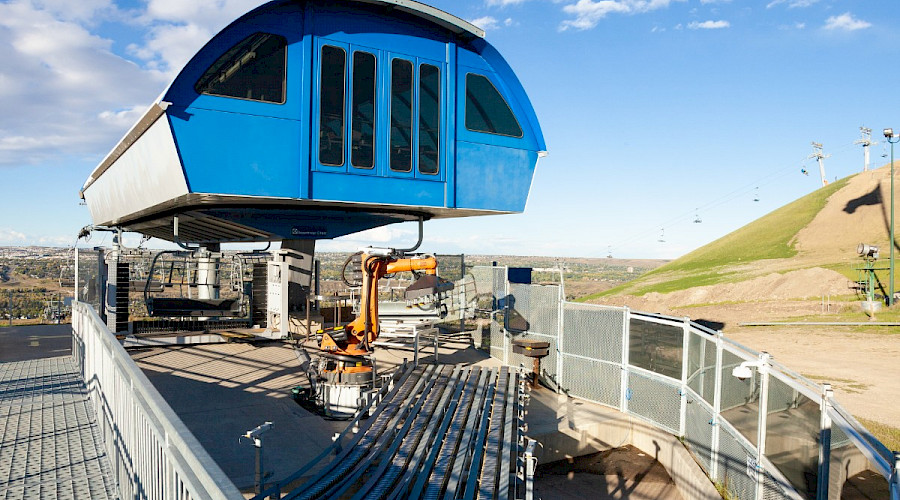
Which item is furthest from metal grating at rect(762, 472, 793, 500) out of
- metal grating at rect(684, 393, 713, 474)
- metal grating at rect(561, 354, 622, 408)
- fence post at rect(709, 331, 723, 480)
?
metal grating at rect(561, 354, 622, 408)

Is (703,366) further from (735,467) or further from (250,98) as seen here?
(250,98)

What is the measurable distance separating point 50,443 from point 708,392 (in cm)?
786

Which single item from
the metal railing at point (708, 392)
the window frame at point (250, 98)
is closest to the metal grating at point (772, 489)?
the metal railing at point (708, 392)

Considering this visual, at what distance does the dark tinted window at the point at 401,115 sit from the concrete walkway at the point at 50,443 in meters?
5.31

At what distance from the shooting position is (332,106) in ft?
28.8

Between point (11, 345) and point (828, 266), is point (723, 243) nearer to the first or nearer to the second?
point (828, 266)

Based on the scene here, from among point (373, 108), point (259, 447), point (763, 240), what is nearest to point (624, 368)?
point (373, 108)

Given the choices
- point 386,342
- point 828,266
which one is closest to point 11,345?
point 386,342

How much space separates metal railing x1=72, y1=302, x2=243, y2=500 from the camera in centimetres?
216

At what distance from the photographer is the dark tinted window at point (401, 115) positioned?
30.2ft

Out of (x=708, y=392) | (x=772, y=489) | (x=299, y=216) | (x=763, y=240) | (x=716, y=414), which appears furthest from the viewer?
(x=763, y=240)

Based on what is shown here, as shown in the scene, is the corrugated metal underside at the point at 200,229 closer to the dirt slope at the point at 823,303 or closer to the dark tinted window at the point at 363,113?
the dark tinted window at the point at 363,113

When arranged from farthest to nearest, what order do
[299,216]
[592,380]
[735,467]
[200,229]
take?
[200,229]
[299,216]
[592,380]
[735,467]

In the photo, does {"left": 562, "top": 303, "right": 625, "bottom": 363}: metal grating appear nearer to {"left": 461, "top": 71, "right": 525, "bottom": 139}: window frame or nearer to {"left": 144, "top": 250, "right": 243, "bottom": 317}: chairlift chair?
{"left": 461, "top": 71, "right": 525, "bottom": 139}: window frame
